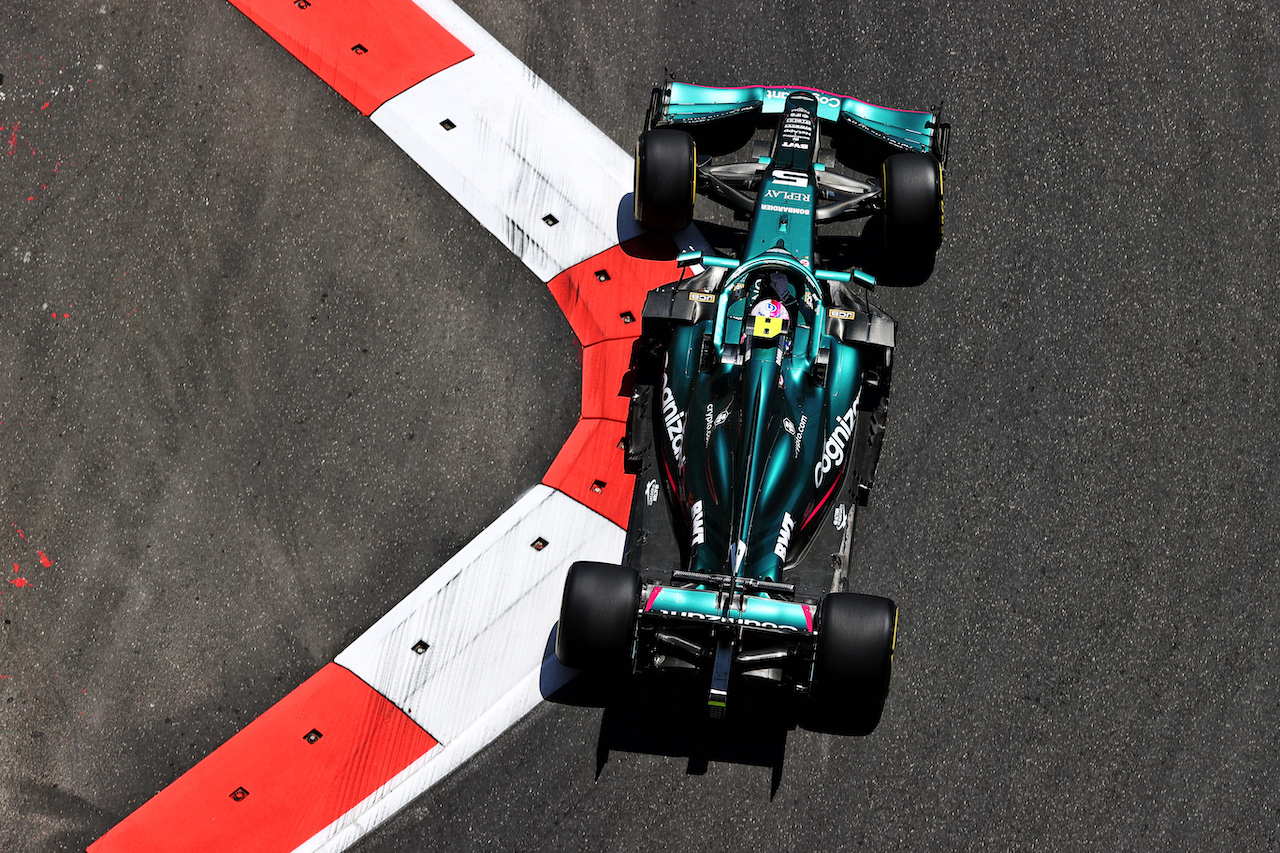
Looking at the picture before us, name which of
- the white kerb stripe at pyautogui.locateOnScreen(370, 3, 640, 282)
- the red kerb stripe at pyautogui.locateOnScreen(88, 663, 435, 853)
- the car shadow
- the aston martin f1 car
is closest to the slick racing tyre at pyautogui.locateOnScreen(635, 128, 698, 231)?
the aston martin f1 car

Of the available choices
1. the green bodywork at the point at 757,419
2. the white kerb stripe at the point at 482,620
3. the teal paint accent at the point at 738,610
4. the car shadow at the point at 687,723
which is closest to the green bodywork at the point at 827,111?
the green bodywork at the point at 757,419

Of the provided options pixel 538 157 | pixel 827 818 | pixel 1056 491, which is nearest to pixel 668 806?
pixel 827 818

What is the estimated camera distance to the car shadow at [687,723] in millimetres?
6648

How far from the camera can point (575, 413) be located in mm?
7211

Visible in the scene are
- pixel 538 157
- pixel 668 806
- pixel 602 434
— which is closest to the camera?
pixel 668 806

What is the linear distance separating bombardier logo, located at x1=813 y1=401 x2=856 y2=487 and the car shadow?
51.4 inches

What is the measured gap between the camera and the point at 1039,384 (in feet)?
23.8

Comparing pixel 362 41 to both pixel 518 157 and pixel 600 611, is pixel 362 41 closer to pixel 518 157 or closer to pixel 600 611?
pixel 518 157

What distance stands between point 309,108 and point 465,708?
3.97 m

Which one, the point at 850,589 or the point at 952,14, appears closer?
the point at 850,589

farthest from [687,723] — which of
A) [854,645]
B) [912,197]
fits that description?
[912,197]

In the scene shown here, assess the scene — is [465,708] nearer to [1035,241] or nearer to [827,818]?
[827,818]

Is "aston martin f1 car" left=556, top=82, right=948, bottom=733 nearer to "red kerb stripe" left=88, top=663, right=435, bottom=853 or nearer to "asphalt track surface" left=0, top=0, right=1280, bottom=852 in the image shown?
"asphalt track surface" left=0, top=0, right=1280, bottom=852

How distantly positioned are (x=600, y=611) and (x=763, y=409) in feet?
4.33
